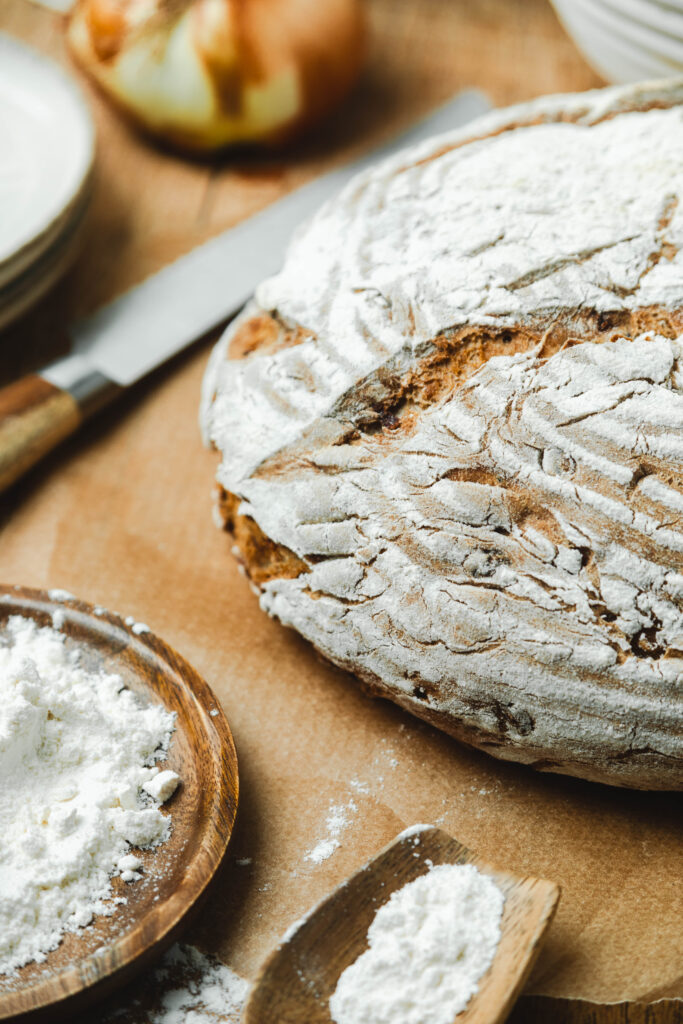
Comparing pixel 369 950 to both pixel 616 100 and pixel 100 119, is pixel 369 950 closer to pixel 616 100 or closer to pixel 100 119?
pixel 616 100

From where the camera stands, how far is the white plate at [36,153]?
1488 millimetres

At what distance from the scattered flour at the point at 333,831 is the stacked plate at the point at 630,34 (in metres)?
1.34

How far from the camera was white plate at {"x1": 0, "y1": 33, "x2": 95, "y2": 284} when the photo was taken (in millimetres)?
1488

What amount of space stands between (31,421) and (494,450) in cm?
71

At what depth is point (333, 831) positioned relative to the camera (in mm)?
1038

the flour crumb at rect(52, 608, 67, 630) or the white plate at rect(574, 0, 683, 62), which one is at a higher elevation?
the white plate at rect(574, 0, 683, 62)

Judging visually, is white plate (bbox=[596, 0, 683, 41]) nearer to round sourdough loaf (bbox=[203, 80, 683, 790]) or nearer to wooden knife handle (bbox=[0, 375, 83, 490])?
round sourdough loaf (bbox=[203, 80, 683, 790])

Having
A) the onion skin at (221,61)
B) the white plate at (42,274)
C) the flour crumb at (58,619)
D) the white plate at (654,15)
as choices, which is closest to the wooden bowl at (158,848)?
the flour crumb at (58,619)

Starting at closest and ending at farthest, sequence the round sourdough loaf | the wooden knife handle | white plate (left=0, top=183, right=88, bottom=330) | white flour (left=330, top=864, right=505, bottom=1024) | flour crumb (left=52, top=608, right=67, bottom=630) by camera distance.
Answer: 1. white flour (left=330, top=864, right=505, bottom=1024)
2. the round sourdough loaf
3. flour crumb (left=52, top=608, right=67, bottom=630)
4. the wooden knife handle
5. white plate (left=0, top=183, right=88, bottom=330)

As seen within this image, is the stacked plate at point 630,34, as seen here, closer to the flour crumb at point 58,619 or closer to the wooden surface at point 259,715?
the wooden surface at point 259,715

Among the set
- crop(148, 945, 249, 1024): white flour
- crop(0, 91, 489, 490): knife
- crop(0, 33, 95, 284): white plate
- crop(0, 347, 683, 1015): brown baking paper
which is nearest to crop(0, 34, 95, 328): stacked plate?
crop(0, 33, 95, 284): white plate

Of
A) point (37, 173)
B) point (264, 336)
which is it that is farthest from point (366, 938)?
point (37, 173)

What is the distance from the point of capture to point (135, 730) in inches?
39.6

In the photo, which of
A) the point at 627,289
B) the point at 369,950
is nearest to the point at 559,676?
the point at 369,950
